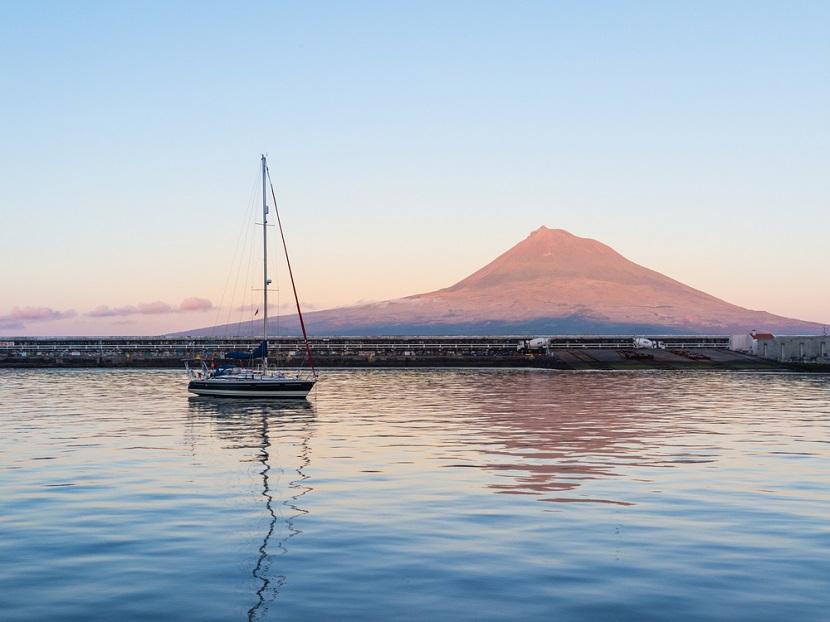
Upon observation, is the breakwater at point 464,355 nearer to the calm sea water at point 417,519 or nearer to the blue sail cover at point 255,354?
the blue sail cover at point 255,354

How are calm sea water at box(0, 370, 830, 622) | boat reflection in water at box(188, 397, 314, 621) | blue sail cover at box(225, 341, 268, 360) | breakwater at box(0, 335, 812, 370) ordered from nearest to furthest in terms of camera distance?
calm sea water at box(0, 370, 830, 622) < boat reflection in water at box(188, 397, 314, 621) < blue sail cover at box(225, 341, 268, 360) < breakwater at box(0, 335, 812, 370)

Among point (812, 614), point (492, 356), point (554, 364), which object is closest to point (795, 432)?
point (812, 614)

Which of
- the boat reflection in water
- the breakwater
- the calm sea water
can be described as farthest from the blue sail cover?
the breakwater

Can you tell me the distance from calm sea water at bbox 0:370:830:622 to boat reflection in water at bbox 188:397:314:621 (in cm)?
15

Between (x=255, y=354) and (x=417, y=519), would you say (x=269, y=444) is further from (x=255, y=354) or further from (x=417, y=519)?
(x=255, y=354)

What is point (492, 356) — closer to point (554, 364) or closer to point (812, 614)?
point (554, 364)

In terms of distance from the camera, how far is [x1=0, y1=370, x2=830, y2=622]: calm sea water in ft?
58.9

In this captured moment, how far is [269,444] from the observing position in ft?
154

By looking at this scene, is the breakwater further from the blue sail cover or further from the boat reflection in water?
the boat reflection in water

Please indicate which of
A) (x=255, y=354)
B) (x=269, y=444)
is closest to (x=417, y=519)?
(x=269, y=444)

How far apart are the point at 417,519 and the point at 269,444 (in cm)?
2191

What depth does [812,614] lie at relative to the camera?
55.5ft

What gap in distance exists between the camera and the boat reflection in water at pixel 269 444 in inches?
778

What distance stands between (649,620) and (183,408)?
2345 inches
